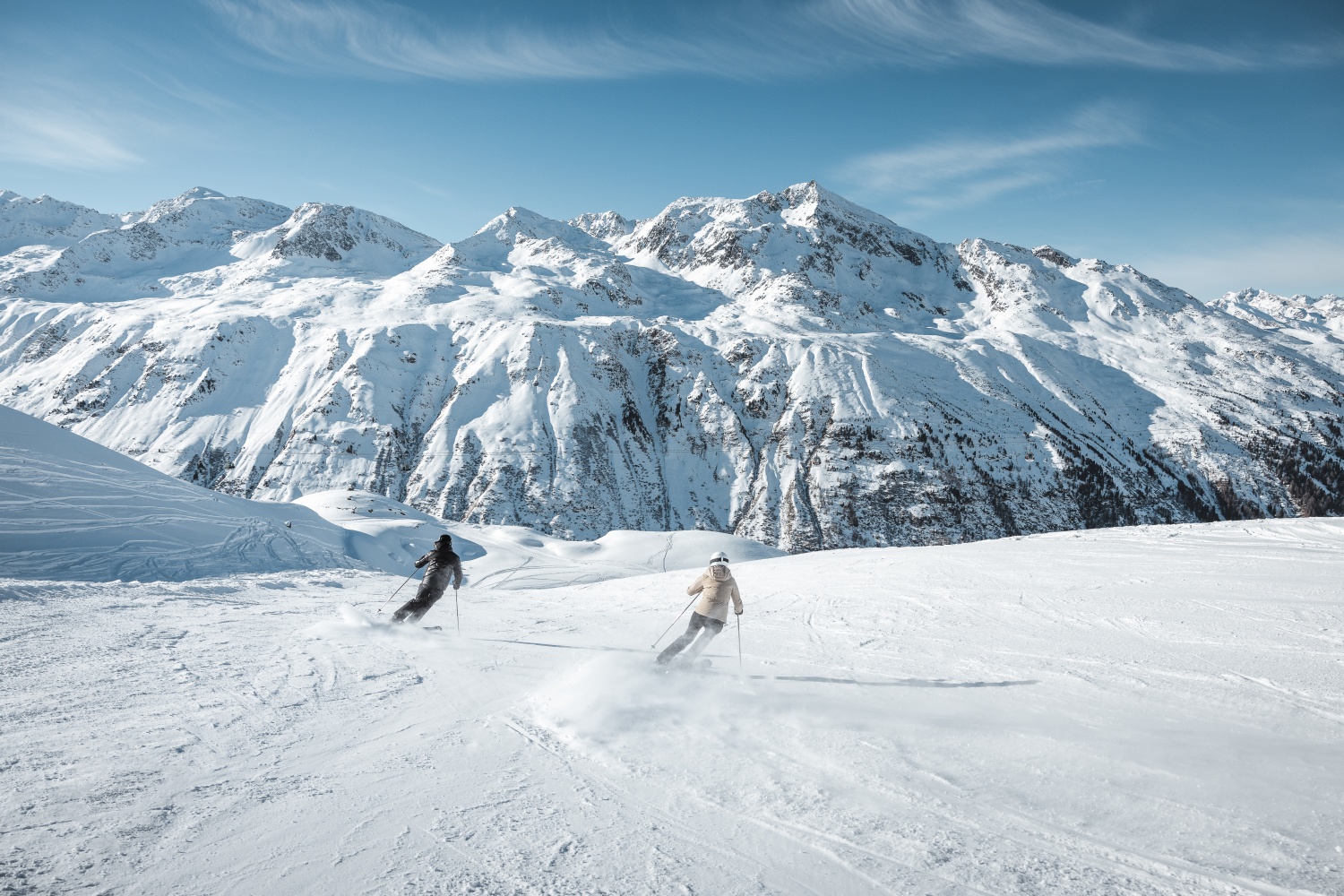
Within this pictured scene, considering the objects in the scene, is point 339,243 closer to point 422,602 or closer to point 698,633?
point 422,602

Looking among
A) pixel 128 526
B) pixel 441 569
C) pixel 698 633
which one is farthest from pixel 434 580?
pixel 128 526

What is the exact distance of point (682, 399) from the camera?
107500mm

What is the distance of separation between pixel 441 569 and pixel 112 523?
13.3 metres

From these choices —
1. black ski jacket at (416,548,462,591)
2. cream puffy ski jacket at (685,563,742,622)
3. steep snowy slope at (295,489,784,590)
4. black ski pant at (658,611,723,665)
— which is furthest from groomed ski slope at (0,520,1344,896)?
steep snowy slope at (295,489,784,590)

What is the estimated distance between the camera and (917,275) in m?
172

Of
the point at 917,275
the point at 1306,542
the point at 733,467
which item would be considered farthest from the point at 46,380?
the point at 917,275

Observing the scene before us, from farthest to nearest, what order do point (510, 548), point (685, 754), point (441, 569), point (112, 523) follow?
point (510, 548) → point (112, 523) → point (441, 569) → point (685, 754)

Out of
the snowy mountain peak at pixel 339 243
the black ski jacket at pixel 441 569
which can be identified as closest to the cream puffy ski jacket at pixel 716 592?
the black ski jacket at pixel 441 569

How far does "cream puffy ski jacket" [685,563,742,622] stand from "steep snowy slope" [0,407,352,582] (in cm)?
1554

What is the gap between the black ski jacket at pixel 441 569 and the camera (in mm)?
11906

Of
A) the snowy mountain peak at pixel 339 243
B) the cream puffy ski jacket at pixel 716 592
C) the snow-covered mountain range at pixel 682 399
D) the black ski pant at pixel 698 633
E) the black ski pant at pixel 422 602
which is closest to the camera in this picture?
the black ski pant at pixel 698 633

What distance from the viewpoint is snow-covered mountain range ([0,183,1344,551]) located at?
88.2 meters

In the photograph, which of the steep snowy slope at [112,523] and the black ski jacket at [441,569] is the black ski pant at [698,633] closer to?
the black ski jacket at [441,569]

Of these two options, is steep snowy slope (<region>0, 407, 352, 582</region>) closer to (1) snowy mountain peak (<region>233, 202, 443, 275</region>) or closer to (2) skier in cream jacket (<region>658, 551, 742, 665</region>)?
(2) skier in cream jacket (<region>658, 551, 742, 665</region>)
